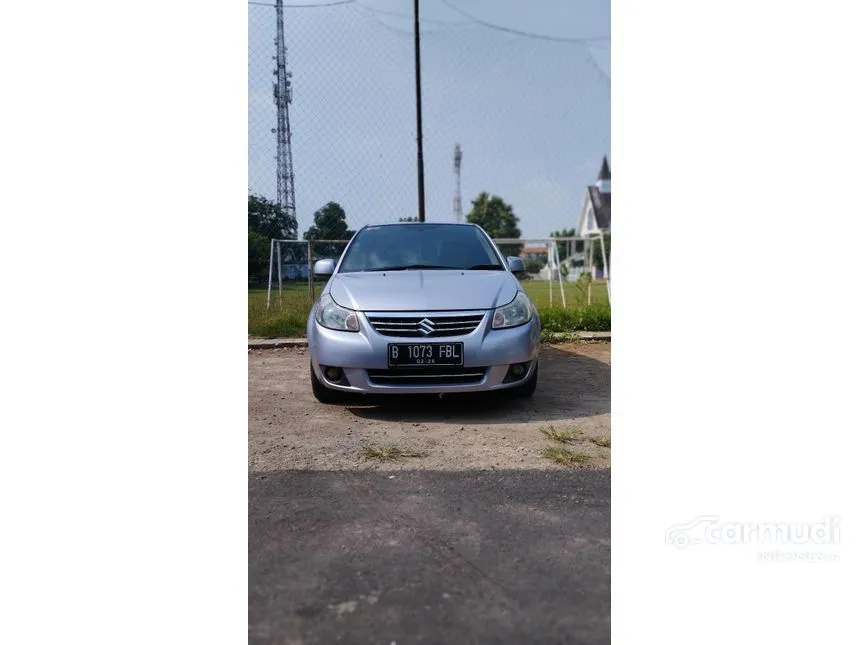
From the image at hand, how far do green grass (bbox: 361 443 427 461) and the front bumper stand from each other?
1.58ft

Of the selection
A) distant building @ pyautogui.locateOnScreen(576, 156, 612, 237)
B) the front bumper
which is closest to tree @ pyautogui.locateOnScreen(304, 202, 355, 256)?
the front bumper

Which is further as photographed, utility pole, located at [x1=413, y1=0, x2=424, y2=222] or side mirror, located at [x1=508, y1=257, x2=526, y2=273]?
utility pole, located at [x1=413, y1=0, x2=424, y2=222]

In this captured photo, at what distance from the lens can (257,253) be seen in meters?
6.54

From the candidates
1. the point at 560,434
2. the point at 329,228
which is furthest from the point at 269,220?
the point at 560,434

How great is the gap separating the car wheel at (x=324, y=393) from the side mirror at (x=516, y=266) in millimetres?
1452

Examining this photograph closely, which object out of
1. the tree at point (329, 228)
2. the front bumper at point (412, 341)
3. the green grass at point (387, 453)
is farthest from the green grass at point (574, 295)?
the green grass at point (387, 453)

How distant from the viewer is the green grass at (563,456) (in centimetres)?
270

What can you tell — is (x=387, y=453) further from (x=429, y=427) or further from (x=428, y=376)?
(x=428, y=376)

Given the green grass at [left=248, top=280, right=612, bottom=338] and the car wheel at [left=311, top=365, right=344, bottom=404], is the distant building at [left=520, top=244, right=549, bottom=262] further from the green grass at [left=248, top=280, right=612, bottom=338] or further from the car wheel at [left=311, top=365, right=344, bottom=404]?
the car wheel at [left=311, top=365, right=344, bottom=404]

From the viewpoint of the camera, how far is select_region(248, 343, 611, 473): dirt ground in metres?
2.74

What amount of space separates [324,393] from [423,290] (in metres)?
0.86
